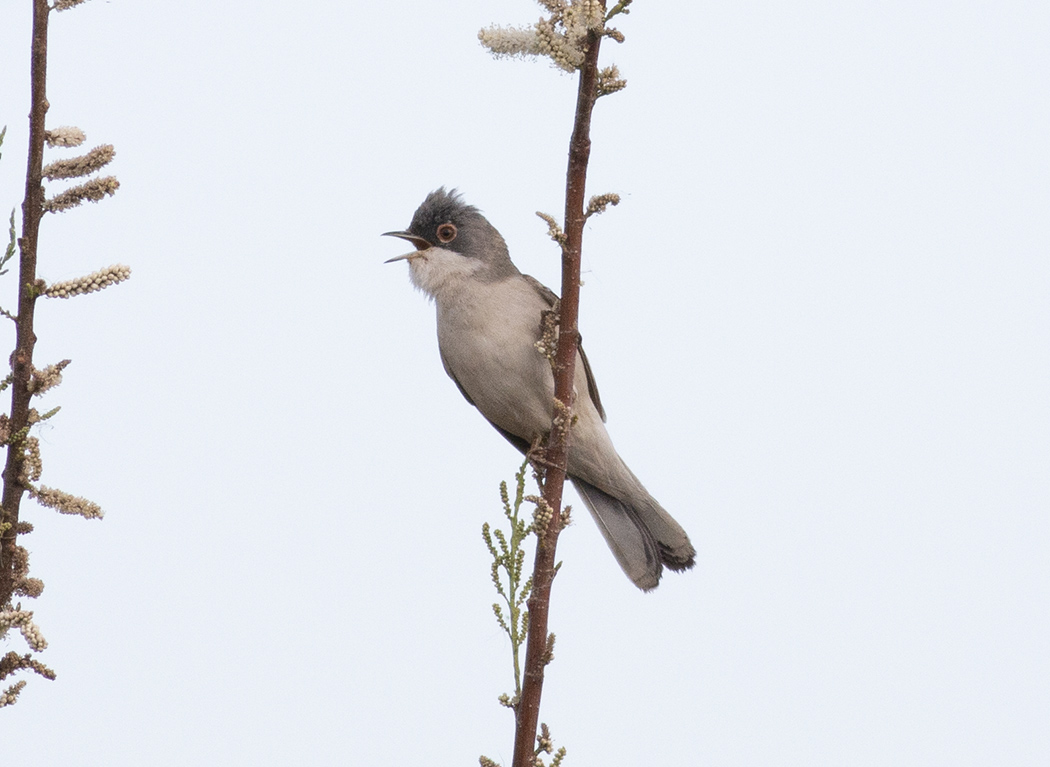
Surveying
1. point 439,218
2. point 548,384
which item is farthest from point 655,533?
point 439,218

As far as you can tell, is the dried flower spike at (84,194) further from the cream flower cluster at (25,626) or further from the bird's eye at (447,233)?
the bird's eye at (447,233)

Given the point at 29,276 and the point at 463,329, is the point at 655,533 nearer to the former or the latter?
the point at 463,329

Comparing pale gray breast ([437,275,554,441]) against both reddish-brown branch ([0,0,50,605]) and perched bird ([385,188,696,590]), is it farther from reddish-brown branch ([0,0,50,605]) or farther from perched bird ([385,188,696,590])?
reddish-brown branch ([0,0,50,605])

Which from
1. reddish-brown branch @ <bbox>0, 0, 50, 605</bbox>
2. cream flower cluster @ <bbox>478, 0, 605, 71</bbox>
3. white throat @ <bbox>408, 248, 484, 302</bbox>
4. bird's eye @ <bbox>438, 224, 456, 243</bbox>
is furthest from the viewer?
bird's eye @ <bbox>438, 224, 456, 243</bbox>

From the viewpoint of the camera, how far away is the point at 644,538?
6789 millimetres

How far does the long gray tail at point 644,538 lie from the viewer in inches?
261

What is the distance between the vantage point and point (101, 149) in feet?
8.75

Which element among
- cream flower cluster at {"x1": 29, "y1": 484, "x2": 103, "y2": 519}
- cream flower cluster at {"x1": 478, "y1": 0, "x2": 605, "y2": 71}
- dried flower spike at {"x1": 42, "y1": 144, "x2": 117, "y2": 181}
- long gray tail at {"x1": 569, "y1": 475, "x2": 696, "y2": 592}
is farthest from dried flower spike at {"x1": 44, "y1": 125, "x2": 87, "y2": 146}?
long gray tail at {"x1": 569, "y1": 475, "x2": 696, "y2": 592}

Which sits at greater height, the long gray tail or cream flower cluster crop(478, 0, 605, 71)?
the long gray tail

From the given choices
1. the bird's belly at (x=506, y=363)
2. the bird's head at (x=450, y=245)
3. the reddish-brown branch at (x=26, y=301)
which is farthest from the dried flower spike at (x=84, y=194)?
the bird's head at (x=450, y=245)

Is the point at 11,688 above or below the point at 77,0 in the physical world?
below

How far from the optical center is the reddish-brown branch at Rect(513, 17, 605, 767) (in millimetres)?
3390

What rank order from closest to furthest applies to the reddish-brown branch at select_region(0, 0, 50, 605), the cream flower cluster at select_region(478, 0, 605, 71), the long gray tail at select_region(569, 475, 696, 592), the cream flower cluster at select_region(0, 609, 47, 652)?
the cream flower cluster at select_region(0, 609, 47, 652) → the reddish-brown branch at select_region(0, 0, 50, 605) → the cream flower cluster at select_region(478, 0, 605, 71) → the long gray tail at select_region(569, 475, 696, 592)

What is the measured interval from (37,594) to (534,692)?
4.71 feet
